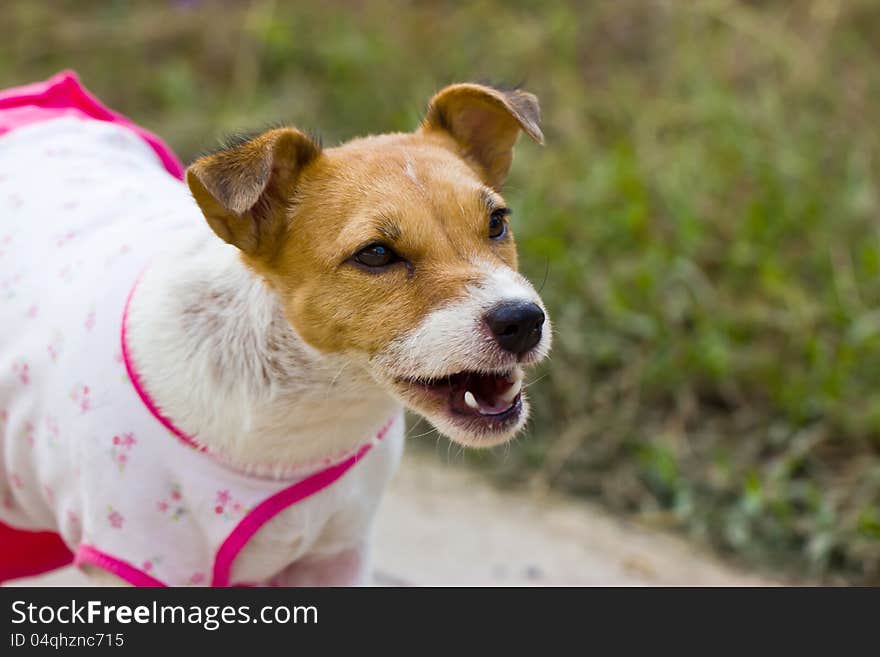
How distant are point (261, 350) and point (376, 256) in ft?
1.03

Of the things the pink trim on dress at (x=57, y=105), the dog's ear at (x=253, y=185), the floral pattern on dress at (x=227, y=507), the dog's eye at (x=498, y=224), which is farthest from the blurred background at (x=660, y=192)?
the floral pattern on dress at (x=227, y=507)

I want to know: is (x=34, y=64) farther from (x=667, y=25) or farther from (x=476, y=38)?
(x=667, y=25)

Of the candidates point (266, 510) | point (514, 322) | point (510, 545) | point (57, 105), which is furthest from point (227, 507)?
point (510, 545)

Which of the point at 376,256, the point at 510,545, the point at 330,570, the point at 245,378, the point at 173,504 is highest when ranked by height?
the point at 376,256

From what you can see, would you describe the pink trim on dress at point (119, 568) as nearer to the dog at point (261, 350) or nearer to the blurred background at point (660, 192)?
the dog at point (261, 350)

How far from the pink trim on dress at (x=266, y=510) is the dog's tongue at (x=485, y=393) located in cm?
30

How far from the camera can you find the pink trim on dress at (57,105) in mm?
3006

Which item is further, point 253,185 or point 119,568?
point 119,568

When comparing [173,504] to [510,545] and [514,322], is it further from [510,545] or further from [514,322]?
[510,545]

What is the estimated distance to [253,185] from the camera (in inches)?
87.2

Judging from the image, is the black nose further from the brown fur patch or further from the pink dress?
the pink dress

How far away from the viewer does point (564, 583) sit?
3625mm

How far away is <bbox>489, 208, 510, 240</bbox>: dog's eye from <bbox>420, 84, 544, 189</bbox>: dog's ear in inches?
9.0

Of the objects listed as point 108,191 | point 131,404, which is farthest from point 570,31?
point 131,404
